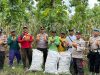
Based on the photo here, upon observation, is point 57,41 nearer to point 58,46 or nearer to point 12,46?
point 58,46

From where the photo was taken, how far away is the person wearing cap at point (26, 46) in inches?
484

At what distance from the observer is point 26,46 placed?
1246 cm

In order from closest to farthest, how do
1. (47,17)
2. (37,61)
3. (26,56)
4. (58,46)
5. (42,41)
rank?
(58,46)
(37,61)
(42,41)
(26,56)
(47,17)

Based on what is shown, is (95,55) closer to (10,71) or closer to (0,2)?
(10,71)

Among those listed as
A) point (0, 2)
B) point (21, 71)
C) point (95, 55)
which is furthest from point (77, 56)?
point (0, 2)

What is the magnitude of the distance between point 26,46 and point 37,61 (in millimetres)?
682

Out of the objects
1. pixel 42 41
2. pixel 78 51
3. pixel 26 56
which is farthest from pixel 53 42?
pixel 26 56

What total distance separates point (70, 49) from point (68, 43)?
391mm

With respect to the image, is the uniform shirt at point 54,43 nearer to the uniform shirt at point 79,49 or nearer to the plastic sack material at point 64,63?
the plastic sack material at point 64,63

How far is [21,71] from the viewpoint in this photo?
11898 millimetres

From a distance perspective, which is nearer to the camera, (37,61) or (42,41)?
(37,61)

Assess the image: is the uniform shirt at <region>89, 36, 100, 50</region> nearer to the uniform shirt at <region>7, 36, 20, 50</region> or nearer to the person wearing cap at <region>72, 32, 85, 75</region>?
the person wearing cap at <region>72, 32, 85, 75</region>

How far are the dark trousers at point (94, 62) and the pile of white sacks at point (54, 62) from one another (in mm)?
805

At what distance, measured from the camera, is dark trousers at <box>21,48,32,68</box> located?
12578 mm
